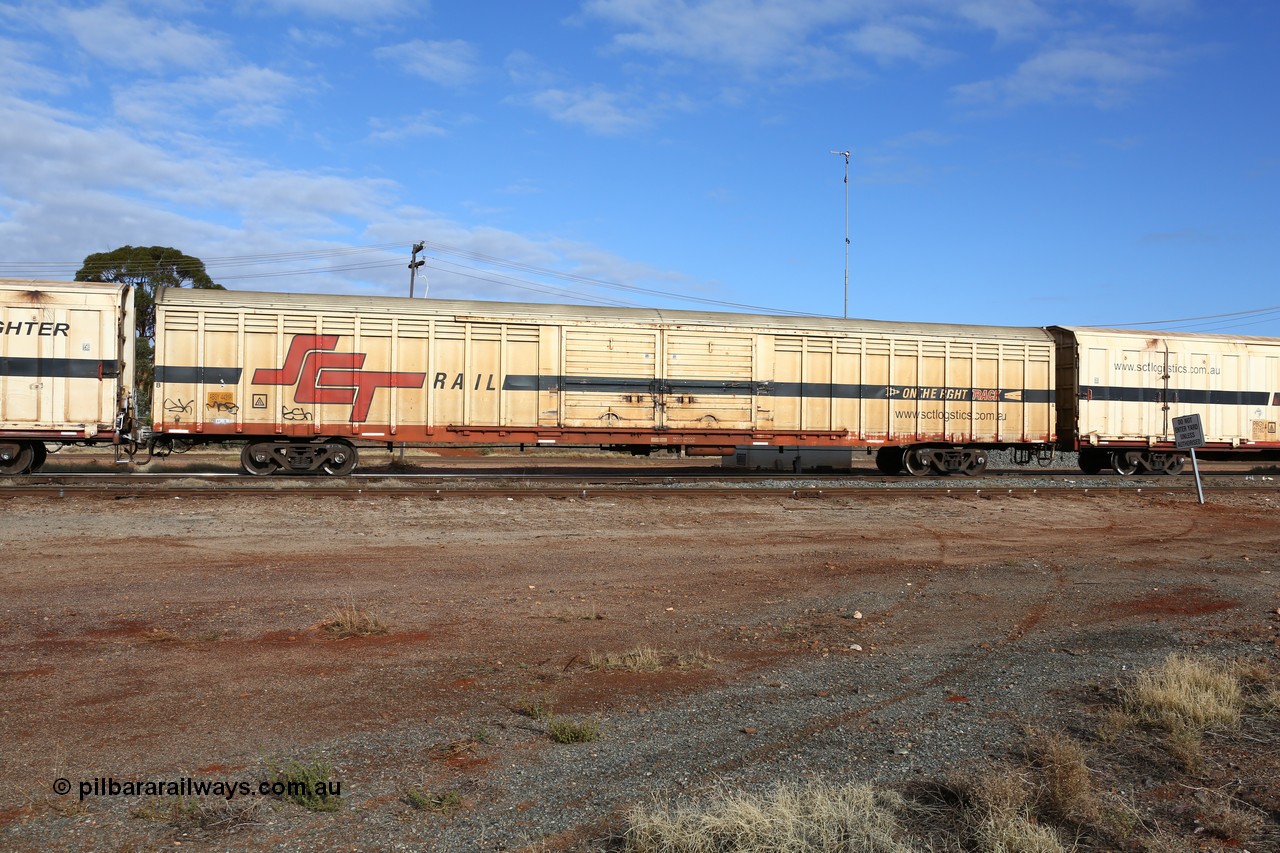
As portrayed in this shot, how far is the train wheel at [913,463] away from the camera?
2127cm

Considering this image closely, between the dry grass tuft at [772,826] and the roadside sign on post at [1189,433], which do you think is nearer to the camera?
the dry grass tuft at [772,826]

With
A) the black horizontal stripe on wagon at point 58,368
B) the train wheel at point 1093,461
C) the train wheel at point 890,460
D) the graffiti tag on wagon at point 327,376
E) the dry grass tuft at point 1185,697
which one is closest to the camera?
the dry grass tuft at point 1185,697

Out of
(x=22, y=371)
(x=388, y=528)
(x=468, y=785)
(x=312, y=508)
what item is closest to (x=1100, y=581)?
(x=468, y=785)

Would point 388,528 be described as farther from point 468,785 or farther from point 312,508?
point 468,785

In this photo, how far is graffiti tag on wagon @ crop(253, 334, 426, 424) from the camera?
1745 centimetres

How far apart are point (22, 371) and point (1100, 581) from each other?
1828 cm

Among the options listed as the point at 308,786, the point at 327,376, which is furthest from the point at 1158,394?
the point at 308,786

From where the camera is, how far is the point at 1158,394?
72.9 ft

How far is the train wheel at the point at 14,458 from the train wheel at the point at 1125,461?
81.4 ft

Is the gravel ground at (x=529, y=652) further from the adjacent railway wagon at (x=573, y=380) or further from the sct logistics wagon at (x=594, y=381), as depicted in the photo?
the adjacent railway wagon at (x=573, y=380)

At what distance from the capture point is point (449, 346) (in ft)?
59.6

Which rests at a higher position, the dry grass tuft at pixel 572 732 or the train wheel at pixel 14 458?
the train wheel at pixel 14 458

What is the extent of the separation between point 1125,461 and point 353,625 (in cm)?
2130

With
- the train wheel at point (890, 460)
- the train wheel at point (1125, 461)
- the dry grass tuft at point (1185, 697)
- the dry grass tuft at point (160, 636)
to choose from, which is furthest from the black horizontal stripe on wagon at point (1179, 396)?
the dry grass tuft at point (160, 636)
